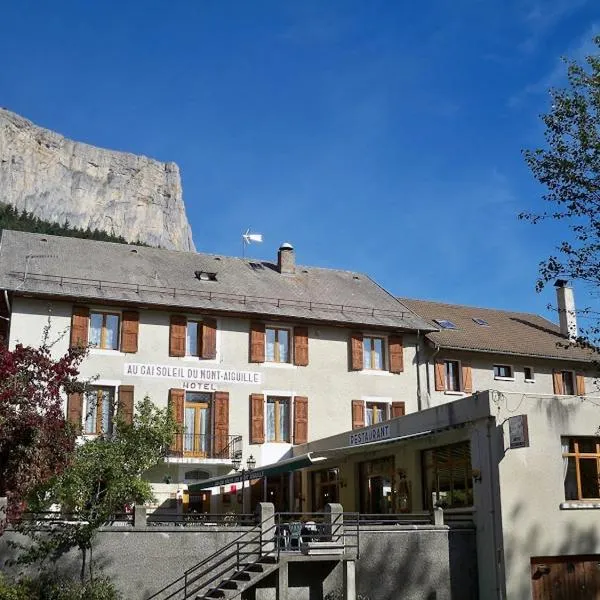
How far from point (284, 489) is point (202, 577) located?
1133 cm

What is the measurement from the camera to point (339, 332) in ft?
99.1

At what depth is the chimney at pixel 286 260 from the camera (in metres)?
33.6

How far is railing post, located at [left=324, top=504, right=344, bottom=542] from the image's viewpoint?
56.2ft

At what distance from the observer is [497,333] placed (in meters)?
33.6

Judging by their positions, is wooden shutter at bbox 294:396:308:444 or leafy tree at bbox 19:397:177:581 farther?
wooden shutter at bbox 294:396:308:444

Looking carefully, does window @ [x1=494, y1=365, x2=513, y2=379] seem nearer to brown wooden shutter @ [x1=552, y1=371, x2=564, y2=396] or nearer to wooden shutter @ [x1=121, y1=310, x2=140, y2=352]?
brown wooden shutter @ [x1=552, y1=371, x2=564, y2=396]

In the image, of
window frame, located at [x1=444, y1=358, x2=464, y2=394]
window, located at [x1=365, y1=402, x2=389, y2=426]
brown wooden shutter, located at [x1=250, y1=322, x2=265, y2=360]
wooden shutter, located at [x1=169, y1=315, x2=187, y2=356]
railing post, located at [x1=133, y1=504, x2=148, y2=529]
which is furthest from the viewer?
window frame, located at [x1=444, y1=358, x2=464, y2=394]

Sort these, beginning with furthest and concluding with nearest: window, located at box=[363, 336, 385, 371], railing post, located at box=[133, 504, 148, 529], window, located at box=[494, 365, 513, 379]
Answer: window, located at box=[494, 365, 513, 379], window, located at box=[363, 336, 385, 371], railing post, located at box=[133, 504, 148, 529]

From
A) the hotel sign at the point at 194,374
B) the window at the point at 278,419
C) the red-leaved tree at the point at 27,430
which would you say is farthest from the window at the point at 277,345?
the red-leaved tree at the point at 27,430

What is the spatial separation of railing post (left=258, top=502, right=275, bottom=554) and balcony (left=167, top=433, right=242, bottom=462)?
9453 mm

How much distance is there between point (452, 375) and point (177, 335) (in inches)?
424

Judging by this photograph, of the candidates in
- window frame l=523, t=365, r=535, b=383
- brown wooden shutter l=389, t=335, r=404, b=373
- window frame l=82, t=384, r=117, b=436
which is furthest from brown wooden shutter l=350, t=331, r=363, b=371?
→ window frame l=82, t=384, r=117, b=436

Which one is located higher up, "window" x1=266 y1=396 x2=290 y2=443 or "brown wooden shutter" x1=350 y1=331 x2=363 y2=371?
"brown wooden shutter" x1=350 y1=331 x2=363 y2=371

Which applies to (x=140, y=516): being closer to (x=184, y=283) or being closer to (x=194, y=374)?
(x=194, y=374)
